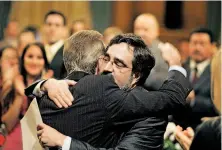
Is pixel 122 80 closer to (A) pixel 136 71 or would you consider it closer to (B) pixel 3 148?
(A) pixel 136 71

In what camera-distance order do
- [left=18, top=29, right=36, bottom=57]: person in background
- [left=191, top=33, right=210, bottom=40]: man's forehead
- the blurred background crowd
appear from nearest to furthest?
the blurred background crowd → [left=191, top=33, right=210, bottom=40]: man's forehead → [left=18, top=29, right=36, bottom=57]: person in background

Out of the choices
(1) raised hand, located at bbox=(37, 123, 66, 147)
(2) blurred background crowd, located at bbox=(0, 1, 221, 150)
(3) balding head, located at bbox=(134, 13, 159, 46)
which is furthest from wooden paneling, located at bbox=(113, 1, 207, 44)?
(1) raised hand, located at bbox=(37, 123, 66, 147)

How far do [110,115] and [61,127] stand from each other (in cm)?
26

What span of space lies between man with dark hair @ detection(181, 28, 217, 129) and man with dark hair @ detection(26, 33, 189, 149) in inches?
106

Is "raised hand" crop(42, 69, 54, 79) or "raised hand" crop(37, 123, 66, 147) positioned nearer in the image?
"raised hand" crop(37, 123, 66, 147)

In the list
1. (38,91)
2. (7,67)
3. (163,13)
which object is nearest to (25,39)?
(7,67)

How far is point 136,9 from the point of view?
50.4ft

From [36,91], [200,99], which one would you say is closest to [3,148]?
[36,91]

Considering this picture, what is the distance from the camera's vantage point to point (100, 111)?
3305mm

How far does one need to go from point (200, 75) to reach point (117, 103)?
3787mm

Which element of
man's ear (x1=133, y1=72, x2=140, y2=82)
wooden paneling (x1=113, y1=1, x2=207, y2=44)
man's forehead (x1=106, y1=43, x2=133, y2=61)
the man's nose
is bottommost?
wooden paneling (x1=113, y1=1, x2=207, y2=44)

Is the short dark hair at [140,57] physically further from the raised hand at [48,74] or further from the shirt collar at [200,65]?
the shirt collar at [200,65]

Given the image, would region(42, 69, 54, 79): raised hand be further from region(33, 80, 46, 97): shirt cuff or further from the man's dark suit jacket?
the man's dark suit jacket

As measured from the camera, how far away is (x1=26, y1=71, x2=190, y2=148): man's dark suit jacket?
331 centimetres
